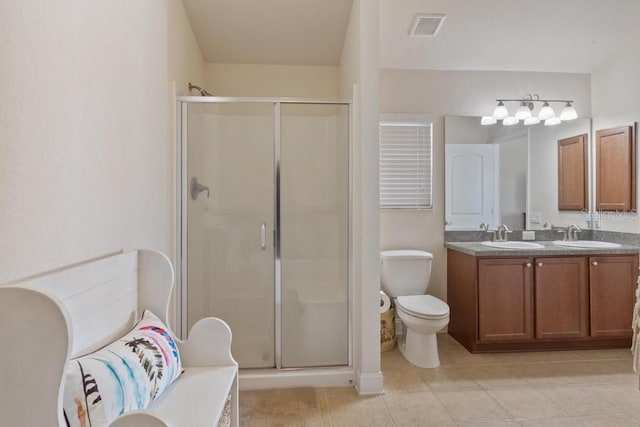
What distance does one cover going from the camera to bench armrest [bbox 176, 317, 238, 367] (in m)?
1.55

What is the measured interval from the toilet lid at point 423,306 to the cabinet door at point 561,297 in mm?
837

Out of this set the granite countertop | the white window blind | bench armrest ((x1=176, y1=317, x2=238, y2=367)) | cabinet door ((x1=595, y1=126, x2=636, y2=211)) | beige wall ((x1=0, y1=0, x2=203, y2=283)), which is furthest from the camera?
the white window blind

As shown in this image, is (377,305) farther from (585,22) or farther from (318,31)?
(585,22)

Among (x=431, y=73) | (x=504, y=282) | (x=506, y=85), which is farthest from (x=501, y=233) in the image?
(x=431, y=73)

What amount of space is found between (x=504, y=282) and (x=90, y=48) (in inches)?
116

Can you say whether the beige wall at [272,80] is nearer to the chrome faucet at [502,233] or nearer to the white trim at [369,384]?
the chrome faucet at [502,233]

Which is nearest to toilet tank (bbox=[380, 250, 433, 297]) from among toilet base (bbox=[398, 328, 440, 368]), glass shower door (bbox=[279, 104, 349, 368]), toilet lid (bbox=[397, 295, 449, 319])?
toilet lid (bbox=[397, 295, 449, 319])

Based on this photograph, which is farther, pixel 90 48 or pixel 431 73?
pixel 431 73

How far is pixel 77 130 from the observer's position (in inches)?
44.8

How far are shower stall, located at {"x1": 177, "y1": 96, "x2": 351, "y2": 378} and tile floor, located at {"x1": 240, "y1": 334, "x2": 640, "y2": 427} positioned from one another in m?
0.33

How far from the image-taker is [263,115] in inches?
91.7

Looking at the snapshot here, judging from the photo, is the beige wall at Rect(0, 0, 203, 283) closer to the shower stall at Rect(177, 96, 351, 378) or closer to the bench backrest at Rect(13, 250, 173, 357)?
the bench backrest at Rect(13, 250, 173, 357)

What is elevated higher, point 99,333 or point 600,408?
point 99,333

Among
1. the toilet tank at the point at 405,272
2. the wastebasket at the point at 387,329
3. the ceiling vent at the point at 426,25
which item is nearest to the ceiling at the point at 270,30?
the ceiling vent at the point at 426,25
